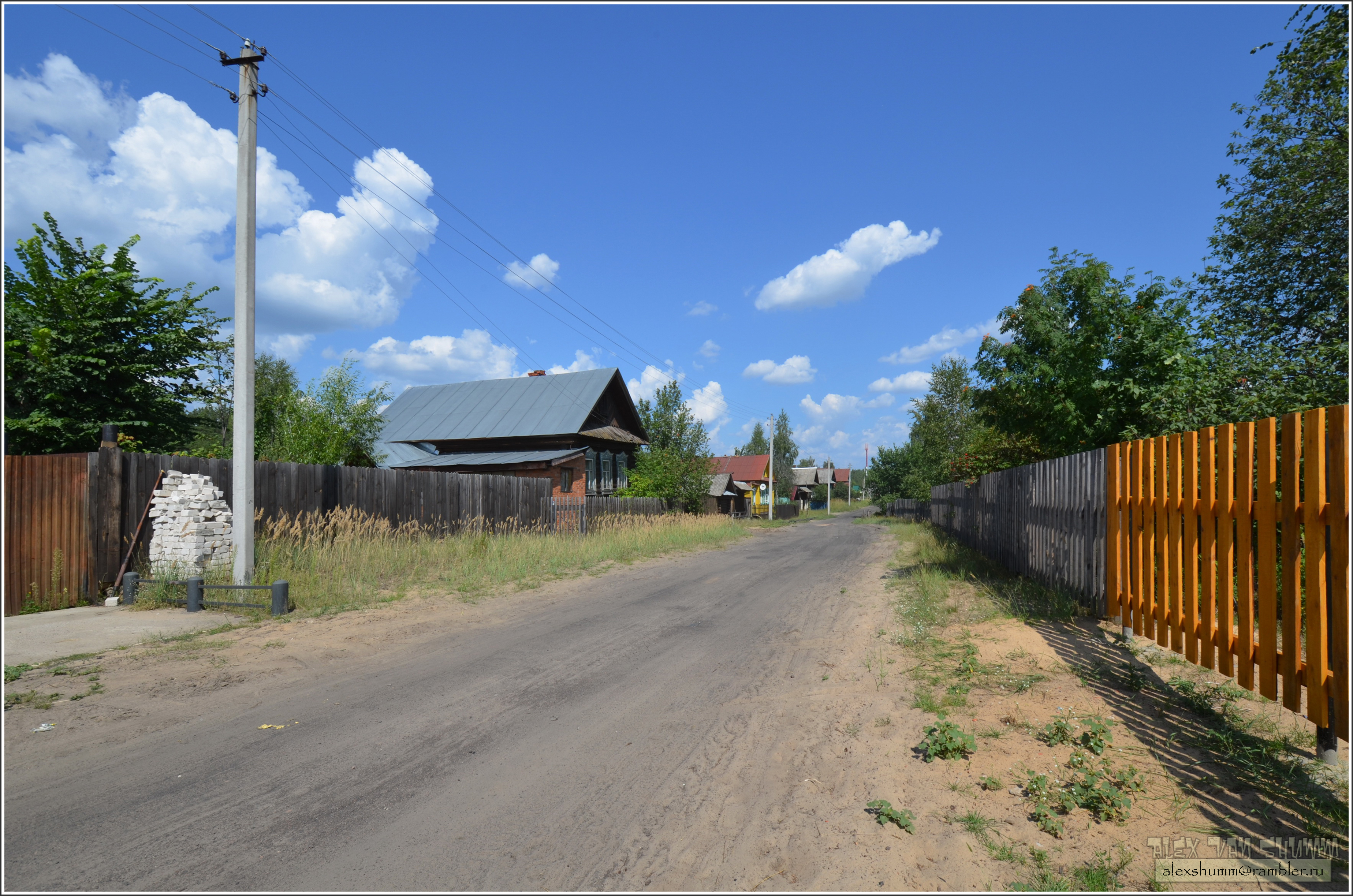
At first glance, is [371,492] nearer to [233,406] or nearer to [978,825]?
[233,406]

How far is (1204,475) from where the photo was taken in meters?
4.73

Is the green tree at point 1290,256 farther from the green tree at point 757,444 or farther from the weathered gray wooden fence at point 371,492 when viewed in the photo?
the green tree at point 757,444

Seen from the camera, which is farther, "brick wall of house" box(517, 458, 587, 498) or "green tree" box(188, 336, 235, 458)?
"brick wall of house" box(517, 458, 587, 498)

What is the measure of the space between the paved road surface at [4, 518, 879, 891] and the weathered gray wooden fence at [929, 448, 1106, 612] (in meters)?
3.48

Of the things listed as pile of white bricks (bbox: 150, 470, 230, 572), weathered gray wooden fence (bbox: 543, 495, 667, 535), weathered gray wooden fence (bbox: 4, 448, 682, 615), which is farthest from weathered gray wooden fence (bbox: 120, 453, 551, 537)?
weathered gray wooden fence (bbox: 543, 495, 667, 535)

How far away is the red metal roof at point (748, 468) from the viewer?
6500cm

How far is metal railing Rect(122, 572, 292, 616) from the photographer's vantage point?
338 inches

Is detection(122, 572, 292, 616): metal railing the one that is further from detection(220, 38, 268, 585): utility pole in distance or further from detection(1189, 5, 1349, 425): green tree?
detection(1189, 5, 1349, 425): green tree

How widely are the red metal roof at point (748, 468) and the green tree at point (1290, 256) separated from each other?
1996 inches

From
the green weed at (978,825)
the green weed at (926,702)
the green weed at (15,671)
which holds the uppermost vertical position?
the green weed at (978,825)

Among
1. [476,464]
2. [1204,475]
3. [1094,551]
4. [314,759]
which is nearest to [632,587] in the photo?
[1094,551]

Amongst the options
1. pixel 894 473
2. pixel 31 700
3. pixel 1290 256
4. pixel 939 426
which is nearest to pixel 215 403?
pixel 31 700

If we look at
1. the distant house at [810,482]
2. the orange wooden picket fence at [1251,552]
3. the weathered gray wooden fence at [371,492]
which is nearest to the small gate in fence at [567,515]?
the weathered gray wooden fence at [371,492]

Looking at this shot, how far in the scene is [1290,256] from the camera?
1290cm
